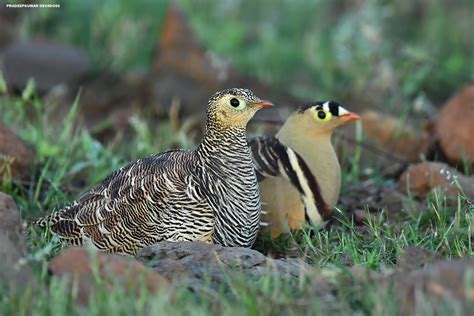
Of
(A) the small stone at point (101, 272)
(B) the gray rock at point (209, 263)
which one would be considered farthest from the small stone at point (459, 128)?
(A) the small stone at point (101, 272)

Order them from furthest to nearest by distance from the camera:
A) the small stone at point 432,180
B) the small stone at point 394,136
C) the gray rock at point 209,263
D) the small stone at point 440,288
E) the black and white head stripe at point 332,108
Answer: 1. the small stone at point 394,136
2. the small stone at point 432,180
3. the black and white head stripe at point 332,108
4. the gray rock at point 209,263
5. the small stone at point 440,288

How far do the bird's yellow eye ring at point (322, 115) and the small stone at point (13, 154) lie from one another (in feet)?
5.38

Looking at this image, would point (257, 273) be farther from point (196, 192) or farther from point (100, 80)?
point (100, 80)

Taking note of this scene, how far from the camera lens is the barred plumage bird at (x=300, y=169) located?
5121mm

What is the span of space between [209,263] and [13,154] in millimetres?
1827

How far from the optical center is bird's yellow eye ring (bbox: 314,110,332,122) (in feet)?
17.4

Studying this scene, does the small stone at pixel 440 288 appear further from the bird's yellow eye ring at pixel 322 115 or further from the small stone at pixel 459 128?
the small stone at pixel 459 128

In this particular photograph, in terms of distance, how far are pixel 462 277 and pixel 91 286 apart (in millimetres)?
1294

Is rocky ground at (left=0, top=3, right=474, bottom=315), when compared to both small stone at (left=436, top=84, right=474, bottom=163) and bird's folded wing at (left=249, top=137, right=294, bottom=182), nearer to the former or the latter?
small stone at (left=436, top=84, right=474, bottom=163)

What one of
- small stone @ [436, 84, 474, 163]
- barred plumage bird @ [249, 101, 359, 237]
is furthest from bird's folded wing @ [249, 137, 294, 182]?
small stone @ [436, 84, 474, 163]

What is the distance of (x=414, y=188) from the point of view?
5.71 m

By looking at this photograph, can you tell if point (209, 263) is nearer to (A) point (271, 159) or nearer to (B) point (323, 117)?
(A) point (271, 159)

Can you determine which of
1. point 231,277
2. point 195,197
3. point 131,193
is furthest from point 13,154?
point 231,277

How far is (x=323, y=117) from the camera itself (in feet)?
17.5
